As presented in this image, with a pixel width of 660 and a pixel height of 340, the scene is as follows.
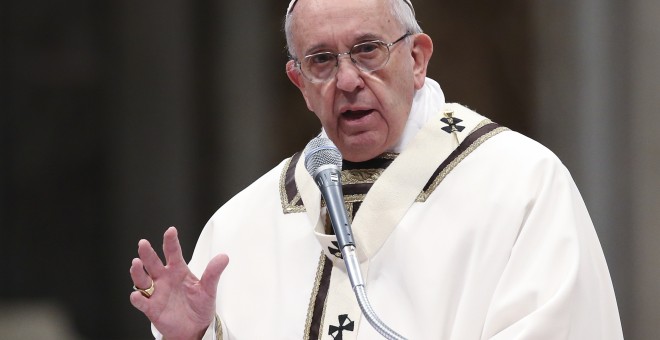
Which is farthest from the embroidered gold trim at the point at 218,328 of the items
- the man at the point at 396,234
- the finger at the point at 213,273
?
the finger at the point at 213,273

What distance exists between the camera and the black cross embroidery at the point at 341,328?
9.83 feet

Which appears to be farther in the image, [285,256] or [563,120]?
[563,120]

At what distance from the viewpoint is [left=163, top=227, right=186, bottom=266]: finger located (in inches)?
112

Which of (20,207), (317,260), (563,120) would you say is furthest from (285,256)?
(20,207)

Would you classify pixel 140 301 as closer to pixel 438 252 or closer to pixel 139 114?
pixel 438 252

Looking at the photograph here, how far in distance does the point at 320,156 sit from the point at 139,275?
0.53 metres

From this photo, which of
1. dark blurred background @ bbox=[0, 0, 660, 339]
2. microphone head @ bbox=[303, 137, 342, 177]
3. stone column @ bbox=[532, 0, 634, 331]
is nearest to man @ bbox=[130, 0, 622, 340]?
microphone head @ bbox=[303, 137, 342, 177]

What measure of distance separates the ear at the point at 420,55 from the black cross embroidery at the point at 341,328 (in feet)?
2.23

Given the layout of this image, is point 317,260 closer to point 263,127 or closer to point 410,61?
point 410,61

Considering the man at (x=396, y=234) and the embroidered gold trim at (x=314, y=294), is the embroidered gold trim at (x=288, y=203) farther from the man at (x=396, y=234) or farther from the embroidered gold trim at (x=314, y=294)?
the embroidered gold trim at (x=314, y=294)

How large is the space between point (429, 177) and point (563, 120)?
8.21ft

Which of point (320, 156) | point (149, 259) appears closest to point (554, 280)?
point (320, 156)

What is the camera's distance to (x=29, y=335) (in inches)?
226

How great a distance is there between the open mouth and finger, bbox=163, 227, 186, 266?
0.55 metres
